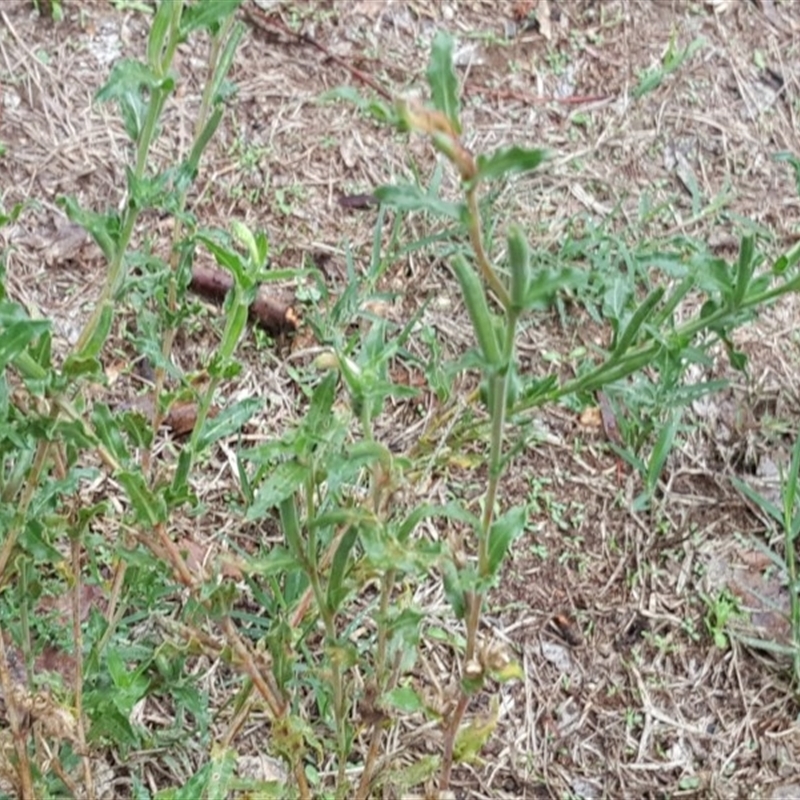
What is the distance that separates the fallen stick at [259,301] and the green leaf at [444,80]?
134 cm

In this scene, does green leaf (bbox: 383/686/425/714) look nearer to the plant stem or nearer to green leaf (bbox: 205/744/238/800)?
the plant stem

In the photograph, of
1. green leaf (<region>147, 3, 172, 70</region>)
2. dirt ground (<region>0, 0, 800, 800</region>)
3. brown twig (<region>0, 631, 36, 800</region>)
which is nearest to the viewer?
green leaf (<region>147, 3, 172, 70</region>)

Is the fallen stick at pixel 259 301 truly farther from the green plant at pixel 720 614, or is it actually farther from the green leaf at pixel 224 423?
the green plant at pixel 720 614

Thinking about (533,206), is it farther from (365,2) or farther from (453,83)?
(453,83)

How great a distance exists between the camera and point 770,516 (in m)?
2.13

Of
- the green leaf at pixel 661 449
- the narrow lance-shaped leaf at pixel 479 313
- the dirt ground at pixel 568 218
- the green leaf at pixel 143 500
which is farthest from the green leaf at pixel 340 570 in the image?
the green leaf at pixel 661 449

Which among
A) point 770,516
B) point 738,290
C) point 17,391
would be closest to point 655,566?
point 770,516

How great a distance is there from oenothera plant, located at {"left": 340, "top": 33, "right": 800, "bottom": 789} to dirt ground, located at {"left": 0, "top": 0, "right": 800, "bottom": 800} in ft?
1.95

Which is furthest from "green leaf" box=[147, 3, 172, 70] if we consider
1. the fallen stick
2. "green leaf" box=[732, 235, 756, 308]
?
the fallen stick

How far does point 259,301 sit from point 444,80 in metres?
1.38

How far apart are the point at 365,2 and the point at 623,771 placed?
6.02 feet

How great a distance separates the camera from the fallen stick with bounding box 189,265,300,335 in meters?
2.20

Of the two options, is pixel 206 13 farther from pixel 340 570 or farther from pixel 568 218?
pixel 568 218

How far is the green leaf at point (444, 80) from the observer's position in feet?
Result: 2.79
